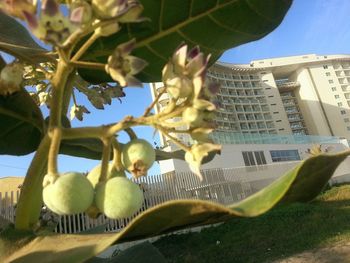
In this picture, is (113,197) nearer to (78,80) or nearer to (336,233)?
(78,80)

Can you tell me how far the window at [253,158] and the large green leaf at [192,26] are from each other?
2390 cm

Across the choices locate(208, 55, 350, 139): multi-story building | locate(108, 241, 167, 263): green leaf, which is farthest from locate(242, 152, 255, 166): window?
locate(208, 55, 350, 139): multi-story building

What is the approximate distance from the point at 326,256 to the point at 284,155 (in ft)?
61.1

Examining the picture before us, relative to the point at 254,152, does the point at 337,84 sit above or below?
above

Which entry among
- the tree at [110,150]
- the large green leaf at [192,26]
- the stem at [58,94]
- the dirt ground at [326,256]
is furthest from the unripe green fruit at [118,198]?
the dirt ground at [326,256]

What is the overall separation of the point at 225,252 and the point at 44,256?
9351 millimetres

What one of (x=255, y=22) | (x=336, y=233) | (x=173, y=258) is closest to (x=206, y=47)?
(x=255, y=22)

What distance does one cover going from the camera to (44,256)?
518mm

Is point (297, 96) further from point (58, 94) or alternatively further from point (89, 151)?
point (58, 94)

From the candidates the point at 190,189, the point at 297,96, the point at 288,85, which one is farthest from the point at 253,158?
the point at 297,96

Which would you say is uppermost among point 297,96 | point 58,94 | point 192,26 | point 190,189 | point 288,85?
point 288,85

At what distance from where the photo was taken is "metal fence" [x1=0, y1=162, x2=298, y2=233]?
8472 mm

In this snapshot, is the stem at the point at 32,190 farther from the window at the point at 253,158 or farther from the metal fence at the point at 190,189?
the window at the point at 253,158

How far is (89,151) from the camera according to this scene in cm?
81
